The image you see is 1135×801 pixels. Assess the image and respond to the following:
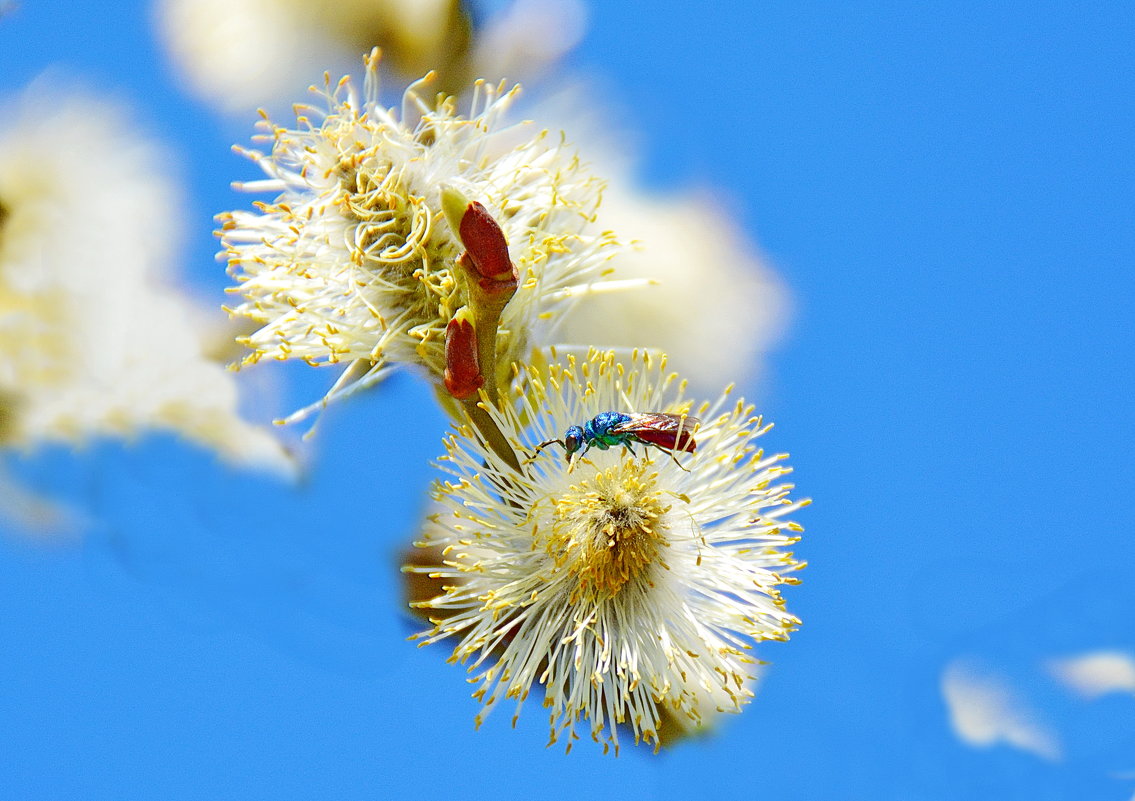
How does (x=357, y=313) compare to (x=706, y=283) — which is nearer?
(x=357, y=313)

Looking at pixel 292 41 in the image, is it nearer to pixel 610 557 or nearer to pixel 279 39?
pixel 279 39

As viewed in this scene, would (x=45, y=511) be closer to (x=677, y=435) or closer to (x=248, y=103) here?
(x=248, y=103)

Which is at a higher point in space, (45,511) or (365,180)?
(365,180)

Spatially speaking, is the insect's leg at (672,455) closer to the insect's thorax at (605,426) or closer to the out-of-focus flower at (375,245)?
the insect's thorax at (605,426)

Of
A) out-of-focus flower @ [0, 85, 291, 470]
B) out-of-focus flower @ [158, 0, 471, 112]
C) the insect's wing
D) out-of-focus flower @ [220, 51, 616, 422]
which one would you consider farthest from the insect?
out-of-focus flower @ [158, 0, 471, 112]

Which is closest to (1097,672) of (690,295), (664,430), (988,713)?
(988,713)

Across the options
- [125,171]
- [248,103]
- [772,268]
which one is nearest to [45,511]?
[125,171]
